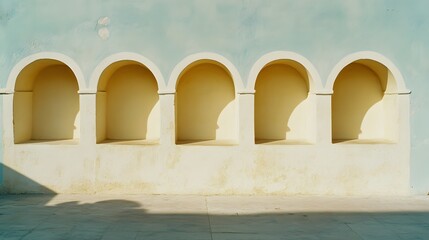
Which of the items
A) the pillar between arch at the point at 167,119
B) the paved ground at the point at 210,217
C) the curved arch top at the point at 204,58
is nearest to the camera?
the paved ground at the point at 210,217

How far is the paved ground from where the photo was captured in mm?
7917

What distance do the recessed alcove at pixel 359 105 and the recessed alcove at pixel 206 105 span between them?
2631mm

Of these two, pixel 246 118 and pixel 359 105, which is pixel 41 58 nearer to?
pixel 246 118

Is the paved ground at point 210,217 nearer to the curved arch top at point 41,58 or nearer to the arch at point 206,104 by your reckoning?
the arch at point 206,104

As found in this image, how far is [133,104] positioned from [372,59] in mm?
5739

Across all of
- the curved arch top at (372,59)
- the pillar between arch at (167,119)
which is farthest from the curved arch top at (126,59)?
the curved arch top at (372,59)

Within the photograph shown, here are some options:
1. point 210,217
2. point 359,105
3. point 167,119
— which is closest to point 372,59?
point 359,105

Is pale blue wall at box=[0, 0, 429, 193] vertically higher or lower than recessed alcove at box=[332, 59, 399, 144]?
higher

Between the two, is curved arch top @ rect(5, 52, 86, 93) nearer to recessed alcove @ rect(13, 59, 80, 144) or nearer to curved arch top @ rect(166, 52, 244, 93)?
recessed alcove @ rect(13, 59, 80, 144)

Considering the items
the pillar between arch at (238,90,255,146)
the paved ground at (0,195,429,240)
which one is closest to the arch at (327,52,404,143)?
the paved ground at (0,195,429,240)

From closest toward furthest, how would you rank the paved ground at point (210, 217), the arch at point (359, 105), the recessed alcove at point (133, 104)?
the paved ground at point (210, 217) → the arch at point (359, 105) → the recessed alcove at point (133, 104)

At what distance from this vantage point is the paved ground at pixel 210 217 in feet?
26.0

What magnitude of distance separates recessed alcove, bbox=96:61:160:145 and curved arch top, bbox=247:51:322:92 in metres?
2.63

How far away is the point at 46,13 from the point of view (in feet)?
35.4
